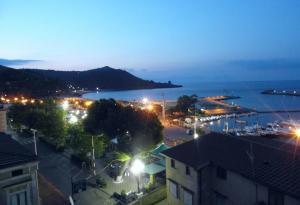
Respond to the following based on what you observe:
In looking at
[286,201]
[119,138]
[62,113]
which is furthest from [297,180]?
[62,113]

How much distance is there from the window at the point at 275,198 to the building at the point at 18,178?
11.2 m

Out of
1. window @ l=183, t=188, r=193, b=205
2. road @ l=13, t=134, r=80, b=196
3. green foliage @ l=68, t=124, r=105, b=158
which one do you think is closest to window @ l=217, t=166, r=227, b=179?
window @ l=183, t=188, r=193, b=205

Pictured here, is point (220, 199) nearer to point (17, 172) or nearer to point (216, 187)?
point (216, 187)

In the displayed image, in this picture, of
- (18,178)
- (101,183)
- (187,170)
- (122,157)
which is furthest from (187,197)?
(122,157)

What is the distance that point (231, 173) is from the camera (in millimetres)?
15688

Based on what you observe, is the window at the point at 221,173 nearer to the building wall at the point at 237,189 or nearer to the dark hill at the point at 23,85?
the building wall at the point at 237,189

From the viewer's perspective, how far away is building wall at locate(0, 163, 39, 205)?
11.8 m

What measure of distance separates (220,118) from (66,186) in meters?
69.6

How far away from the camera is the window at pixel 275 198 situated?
42.4 feet

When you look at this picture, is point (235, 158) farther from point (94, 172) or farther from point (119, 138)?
point (119, 138)

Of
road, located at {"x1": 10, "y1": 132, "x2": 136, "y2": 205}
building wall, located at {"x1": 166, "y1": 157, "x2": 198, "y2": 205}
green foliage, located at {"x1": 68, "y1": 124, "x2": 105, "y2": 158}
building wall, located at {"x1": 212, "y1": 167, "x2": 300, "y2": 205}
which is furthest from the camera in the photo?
green foliage, located at {"x1": 68, "y1": 124, "x2": 105, "y2": 158}

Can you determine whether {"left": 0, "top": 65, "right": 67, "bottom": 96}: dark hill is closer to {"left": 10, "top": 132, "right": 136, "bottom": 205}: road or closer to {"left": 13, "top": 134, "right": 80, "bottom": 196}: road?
{"left": 13, "top": 134, "right": 80, "bottom": 196}: road

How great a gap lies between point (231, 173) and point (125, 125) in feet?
67.7

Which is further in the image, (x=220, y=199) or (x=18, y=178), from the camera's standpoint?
(x=220, y=199)
